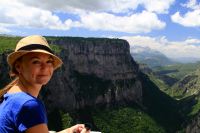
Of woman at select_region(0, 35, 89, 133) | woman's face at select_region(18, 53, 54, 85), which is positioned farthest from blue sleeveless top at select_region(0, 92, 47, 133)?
woman's face at select_region(18, 53, 54, 85)

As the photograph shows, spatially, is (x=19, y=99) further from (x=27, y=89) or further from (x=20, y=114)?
(x=27, y=89)

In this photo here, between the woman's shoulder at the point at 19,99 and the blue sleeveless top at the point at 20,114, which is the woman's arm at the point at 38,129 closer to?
the blue sleeveless top at the point at 20,114

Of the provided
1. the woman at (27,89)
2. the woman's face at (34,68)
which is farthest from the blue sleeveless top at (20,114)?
the woman's face at (34,68)

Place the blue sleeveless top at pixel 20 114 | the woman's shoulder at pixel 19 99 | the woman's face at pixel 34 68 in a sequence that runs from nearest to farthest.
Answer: the blue sleeveless top at pixel 20 114 < the woman's shoulder at pixel 19 99 < the woman's face at pixel 34 68

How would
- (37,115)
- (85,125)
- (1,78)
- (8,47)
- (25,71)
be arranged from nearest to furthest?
(37,115) < (25,71) < (85,125) < (1,78) < (8,47)

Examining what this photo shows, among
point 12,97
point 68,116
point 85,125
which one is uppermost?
point 12,97

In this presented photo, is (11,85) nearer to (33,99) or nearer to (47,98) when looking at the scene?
(33,99)

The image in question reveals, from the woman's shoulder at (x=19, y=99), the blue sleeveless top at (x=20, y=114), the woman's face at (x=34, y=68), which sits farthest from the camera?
the woman's face at (x=34, y=68)

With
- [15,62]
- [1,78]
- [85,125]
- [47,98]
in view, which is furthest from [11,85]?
[47,98]
